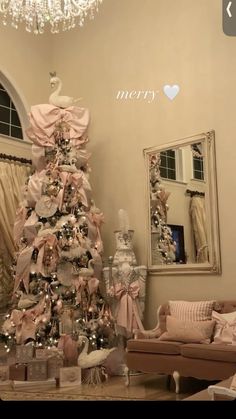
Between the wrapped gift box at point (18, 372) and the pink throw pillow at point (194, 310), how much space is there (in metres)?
1.66

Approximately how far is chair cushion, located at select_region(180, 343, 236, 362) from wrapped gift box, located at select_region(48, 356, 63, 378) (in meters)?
1.36

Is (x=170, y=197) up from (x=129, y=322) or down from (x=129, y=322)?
up

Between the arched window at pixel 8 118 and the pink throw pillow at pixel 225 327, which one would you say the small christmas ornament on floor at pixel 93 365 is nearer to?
the pink throw pillow at pixel 225 327

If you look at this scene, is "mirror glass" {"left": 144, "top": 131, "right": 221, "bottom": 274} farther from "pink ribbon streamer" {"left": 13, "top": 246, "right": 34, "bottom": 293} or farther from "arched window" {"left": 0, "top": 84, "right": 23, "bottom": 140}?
"arched window" {"left": 0, "top": 84, "right": 23, "bottom": 140}

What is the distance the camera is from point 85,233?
5.46 meters

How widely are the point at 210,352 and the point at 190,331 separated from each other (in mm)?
484

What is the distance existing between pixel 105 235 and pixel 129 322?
4.88 feet

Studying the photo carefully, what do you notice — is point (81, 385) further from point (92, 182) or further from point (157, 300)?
point (92, 182)

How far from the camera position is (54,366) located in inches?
185

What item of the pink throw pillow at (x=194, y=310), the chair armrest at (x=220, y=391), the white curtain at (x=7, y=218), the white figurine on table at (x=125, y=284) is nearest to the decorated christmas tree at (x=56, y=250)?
the white figurine on table at (x=125, y=284)

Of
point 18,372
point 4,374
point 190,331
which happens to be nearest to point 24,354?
point 18,372

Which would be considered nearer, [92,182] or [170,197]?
[170,197]

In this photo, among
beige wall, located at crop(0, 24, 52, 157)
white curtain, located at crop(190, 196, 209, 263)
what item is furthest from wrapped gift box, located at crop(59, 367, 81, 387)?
beige wall, located at crop(0, 24, 52, 157)
